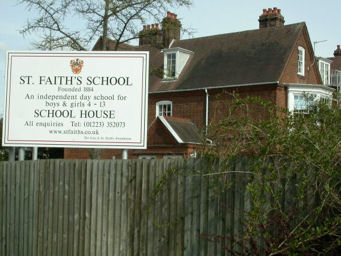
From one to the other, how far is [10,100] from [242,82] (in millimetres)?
19526

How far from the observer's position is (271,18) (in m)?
32.2

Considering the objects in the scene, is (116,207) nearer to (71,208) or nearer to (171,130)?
(71,208)

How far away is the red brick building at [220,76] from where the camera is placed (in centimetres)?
2616

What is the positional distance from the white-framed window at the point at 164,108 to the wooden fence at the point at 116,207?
21.7m

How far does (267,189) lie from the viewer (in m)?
5.48

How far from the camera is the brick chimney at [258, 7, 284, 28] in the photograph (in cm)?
3195

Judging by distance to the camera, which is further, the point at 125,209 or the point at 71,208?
the point at 71,208

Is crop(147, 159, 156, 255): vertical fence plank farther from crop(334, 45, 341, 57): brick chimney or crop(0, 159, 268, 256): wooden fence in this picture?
crop(334, 45, 341, 57): brick chimney

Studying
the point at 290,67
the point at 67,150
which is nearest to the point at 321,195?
the point at 290,67

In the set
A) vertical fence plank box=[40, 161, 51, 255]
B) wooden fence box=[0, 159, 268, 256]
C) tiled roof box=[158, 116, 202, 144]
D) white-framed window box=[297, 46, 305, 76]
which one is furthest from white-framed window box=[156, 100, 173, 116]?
vertical fence plank box=[40, 161, 51, 255]

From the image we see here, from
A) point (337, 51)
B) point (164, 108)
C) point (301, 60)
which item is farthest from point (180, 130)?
point (337, 51)

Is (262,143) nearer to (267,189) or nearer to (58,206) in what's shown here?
(267,189)

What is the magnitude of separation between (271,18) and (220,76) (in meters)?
6.20

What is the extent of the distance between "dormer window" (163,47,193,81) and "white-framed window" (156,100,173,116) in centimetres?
156
